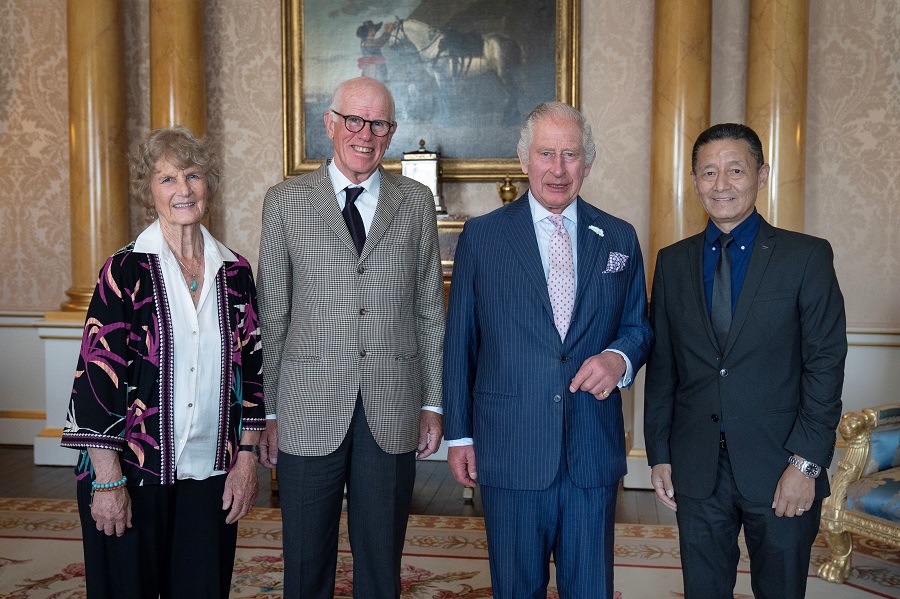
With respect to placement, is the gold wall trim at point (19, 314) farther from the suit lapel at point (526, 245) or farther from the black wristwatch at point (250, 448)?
the suit lapel at point (526, 245)

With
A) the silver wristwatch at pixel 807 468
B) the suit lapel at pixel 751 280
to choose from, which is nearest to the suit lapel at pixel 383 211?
the suit lapel at pixel 751 280

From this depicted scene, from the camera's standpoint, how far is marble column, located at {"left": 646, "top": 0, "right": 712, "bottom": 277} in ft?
16.5

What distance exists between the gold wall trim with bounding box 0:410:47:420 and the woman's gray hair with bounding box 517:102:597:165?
4.79 metres

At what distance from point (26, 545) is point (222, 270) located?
2409 mm

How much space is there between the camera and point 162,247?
212 cm

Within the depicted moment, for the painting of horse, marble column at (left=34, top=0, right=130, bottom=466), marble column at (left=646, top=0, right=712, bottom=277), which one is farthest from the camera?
the painting of horse

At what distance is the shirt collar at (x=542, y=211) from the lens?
224 centimetres

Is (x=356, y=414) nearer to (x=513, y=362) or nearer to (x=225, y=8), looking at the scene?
(x=513, y=362)

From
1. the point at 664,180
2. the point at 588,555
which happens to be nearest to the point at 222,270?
the point at 588,555

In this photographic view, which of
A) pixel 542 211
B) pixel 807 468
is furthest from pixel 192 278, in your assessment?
pixel 807 468

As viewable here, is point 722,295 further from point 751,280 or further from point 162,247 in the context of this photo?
point 162,247

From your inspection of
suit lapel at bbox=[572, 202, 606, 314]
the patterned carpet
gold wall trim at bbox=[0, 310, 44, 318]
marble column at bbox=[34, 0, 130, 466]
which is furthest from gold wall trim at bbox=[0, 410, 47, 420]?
suit lapel at bbox=[572, 202, 606, 314]

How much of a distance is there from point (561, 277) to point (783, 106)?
11.0 ft

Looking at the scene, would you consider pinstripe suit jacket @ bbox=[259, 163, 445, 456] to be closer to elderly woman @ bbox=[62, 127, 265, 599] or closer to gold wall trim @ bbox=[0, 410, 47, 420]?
elderly woman @ bbox=[62, 127, 265, 599]
